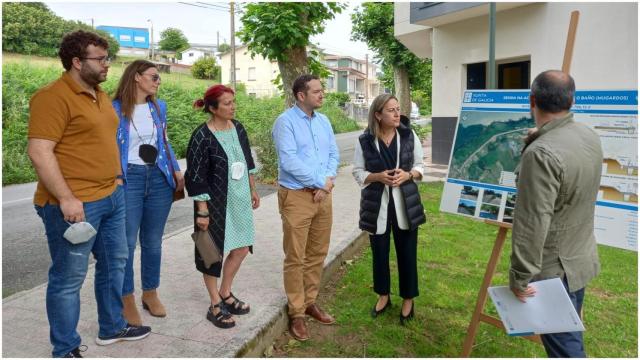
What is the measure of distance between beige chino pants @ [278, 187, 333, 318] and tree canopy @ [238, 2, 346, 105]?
641 centimetres

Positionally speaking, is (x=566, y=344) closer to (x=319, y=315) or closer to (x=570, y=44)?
(x=570, y=44)

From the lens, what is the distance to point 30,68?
14.5 meters

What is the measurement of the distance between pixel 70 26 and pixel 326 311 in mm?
35628

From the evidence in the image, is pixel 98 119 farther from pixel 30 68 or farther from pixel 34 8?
pixel 34 8

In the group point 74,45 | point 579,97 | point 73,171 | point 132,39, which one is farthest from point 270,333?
point 132,39

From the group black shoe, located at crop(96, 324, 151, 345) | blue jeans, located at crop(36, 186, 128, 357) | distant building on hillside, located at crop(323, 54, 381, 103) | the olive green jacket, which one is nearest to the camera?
the olive green jacket

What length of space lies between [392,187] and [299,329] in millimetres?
1341

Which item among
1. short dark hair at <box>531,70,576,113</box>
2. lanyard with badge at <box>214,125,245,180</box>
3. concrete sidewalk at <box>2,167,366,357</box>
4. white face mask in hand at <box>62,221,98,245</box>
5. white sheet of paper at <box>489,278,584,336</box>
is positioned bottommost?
concrete sidewalk at <box>2,167,366,357</box>

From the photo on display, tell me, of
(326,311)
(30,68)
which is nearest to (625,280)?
(326,311)

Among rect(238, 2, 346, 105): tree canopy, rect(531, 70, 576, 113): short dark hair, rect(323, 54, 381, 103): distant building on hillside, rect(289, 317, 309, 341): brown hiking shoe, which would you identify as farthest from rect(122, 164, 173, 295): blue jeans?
rect(323, 54, 381, 103): distant building on hillside

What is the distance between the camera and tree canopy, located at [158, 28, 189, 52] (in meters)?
79.5

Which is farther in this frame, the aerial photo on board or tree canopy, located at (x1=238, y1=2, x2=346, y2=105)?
tree canopy, located at (x1=238, y1=2, x2=346, y2=105)

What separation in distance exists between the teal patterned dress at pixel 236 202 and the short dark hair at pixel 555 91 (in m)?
2.18

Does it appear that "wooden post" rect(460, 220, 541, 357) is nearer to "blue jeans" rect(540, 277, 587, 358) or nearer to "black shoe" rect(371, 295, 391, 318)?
"blue jeans" rect(540, 277, 587, 358)
